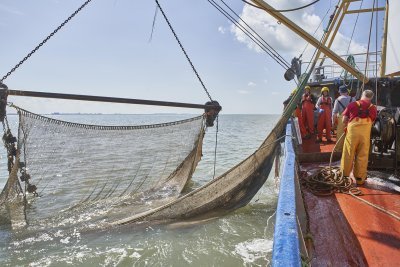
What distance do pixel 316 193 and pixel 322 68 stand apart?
36.5 ft

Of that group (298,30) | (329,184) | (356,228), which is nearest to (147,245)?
(329,184)

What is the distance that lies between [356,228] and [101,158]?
15.8 ft

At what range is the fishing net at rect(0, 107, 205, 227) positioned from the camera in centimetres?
543

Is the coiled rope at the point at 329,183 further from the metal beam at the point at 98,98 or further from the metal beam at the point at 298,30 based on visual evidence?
the metal beam at the point at 298,30

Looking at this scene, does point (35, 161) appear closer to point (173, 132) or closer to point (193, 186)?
point (173, 132)

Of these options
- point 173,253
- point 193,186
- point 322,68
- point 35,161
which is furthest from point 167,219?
point 322,68

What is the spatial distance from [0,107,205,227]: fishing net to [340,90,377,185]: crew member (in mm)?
2945

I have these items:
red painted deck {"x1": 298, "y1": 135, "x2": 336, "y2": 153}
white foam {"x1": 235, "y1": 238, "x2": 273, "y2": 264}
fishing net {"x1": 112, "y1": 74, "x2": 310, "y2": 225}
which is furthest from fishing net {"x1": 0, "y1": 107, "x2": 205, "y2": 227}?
red painted deck {"x1": 298, "y1": 135, "x2": 336, "y2": 153}

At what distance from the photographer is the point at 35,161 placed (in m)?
5.55

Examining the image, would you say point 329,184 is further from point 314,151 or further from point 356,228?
point 314,151

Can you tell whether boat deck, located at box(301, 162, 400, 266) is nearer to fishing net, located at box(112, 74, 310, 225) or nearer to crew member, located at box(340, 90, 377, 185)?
crew member, located at box(340, 90, 377, 185)

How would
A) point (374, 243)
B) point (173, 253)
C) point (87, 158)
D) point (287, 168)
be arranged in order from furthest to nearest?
point (87, 158), point (173, 253), point (287, 168), point (374, 243)

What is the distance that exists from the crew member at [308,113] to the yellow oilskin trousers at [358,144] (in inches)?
132

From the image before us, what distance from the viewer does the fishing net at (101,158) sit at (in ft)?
17.8
